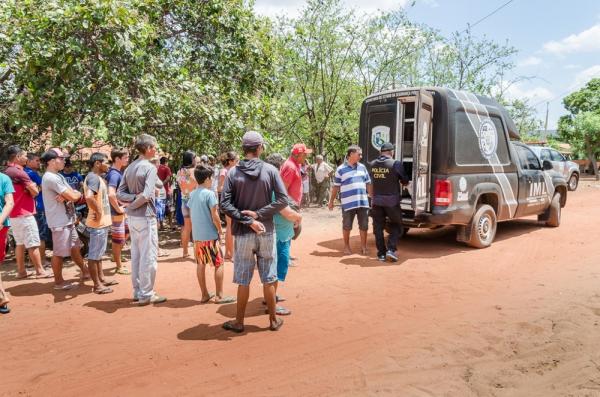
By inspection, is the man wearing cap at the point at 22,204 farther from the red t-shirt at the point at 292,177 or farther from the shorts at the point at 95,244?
the red t-shirt at the point at 292,177

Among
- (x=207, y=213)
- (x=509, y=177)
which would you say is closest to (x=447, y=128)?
(x=509, y=177)

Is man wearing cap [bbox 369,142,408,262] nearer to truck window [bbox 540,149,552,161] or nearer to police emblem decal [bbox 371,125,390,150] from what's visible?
police emblem decal [bbox 371,125,390,150]

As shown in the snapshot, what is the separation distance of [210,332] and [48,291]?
2.78 meters

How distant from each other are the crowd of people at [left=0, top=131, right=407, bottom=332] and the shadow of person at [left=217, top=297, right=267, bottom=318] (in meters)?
0.16

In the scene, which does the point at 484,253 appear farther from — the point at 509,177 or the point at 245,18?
the point at 245,18

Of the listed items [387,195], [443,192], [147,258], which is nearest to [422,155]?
[443,192]

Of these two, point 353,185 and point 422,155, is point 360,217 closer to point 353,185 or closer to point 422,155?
point 353,185

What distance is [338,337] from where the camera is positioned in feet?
13.2

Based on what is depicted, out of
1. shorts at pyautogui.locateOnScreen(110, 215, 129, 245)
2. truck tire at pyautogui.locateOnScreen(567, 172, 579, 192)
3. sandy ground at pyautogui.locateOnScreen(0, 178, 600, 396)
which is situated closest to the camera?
sandy ground at pyautogui.locateOnScreen(0, 178, 600, 396)

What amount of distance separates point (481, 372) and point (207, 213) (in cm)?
311

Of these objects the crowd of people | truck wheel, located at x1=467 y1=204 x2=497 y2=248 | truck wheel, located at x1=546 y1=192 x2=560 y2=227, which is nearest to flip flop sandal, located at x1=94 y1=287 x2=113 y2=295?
the crowd of people

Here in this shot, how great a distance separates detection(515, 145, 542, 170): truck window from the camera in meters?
8.64

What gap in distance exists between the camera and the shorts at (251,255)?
3.96m

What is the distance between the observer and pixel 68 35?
677 cm
